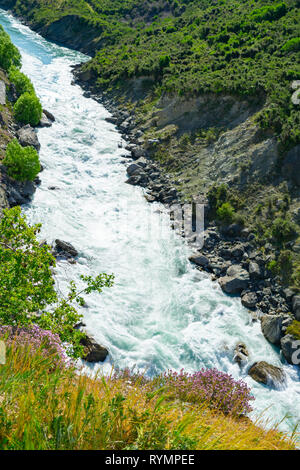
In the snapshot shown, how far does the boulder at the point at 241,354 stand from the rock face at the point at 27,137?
23659 mm

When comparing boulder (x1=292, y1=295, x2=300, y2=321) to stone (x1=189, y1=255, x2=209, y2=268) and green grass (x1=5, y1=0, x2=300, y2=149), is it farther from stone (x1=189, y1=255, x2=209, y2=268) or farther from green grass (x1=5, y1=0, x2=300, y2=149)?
green grass (x1=5, y1=0, x2=300, y2=149)

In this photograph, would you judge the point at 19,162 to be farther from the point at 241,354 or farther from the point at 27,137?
the point at 241,354

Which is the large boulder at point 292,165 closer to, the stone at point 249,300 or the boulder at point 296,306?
the boulder at point 296,306

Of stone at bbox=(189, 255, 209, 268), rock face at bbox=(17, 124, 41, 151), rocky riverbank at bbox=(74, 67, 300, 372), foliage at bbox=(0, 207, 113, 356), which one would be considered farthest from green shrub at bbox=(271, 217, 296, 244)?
rock face at bbox=(17, 124, 41, 151)

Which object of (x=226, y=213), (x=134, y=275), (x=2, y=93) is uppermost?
(x=2, y=93)

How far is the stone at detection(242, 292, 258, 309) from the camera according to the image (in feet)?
70.9

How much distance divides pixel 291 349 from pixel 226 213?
11.4 metres

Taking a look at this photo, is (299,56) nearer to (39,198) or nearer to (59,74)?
(39,198)

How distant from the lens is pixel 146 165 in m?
34.7

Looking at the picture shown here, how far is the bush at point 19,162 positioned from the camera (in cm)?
2628

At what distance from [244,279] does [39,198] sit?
51.9 feet

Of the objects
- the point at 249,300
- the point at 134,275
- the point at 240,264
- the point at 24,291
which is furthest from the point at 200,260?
the point at 24,291

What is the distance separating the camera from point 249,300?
2173 centimetres
